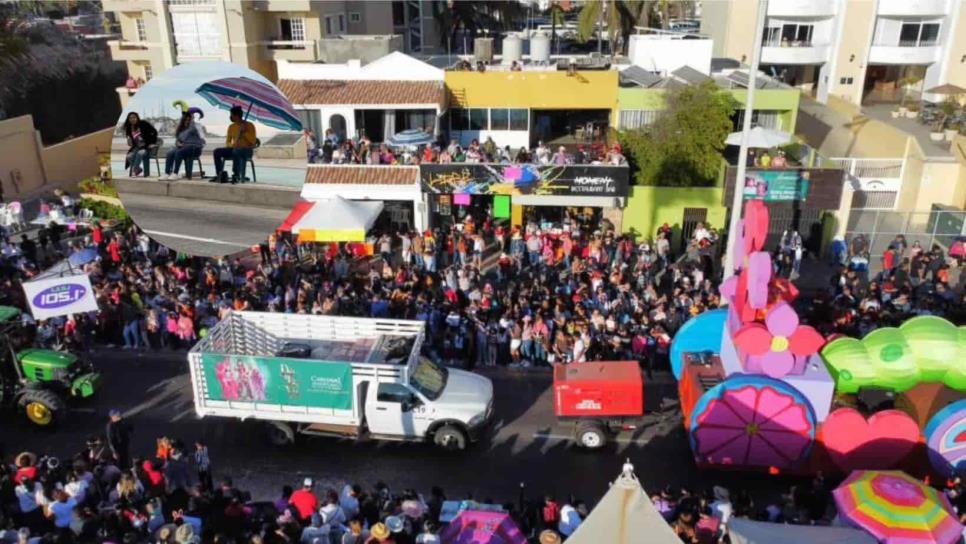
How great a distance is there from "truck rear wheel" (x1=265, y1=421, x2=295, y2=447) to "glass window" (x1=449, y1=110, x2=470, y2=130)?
56.4ft

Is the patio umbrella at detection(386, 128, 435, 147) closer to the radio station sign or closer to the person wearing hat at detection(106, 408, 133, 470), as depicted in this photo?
the radio station sign

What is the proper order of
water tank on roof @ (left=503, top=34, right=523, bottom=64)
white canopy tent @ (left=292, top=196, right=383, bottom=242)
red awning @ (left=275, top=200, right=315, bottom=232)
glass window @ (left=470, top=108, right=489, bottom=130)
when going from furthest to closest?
water tank on roof @ (left=503, top=34, right=523, bottom=64) → glass window @ (left=470, top=108, right=489, bottom=130) → white canopy tent @ (left=292, top=196, right=383, bottom=242) → red awning @ (left=275, top=200, right=315, bottom=232)

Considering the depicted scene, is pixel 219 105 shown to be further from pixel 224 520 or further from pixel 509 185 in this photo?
pixel 509 185

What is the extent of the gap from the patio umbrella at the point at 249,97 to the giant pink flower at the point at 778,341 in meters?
9.40

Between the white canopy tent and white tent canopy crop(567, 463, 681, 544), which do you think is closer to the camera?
white tent canopy crop(567, 463, 681, 544)

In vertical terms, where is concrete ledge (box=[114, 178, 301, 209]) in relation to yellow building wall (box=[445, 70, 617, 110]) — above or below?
above

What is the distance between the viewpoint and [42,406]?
15797mm

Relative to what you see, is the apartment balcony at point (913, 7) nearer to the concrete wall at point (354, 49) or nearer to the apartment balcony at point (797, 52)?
the apartment balcony at point (797, 52)

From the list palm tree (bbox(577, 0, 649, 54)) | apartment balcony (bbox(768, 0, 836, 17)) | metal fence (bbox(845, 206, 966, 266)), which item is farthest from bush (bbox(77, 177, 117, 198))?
apartment balcony (bbox(768, 0, 836, 17))

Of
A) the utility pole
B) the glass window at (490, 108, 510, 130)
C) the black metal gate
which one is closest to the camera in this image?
the utility pole

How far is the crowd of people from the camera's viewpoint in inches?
1032

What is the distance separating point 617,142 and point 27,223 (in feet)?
75.8

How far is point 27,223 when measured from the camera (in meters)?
29.5

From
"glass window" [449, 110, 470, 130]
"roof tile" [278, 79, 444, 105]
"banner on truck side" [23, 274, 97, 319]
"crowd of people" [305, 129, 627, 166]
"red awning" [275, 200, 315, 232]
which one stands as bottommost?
"red awning" [275, 200, 315, 232]
